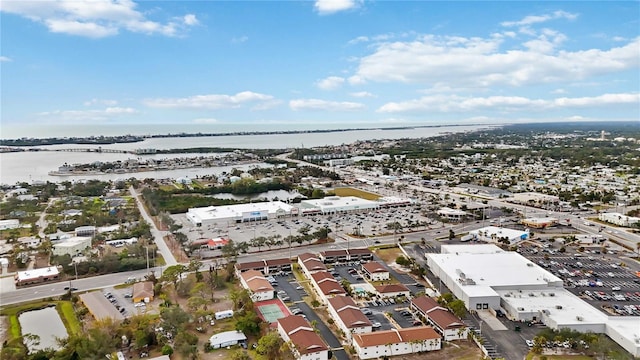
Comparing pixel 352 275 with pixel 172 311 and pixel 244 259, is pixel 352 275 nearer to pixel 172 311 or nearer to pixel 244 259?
pixel 244 259

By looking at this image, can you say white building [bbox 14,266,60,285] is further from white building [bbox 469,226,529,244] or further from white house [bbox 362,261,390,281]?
white building [bbox 469,226,529,244]

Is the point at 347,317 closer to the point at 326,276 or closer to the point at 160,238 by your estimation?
the point at 326,276

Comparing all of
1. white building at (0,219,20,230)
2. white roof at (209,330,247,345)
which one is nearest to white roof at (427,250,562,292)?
white roof at (209,330,247,345)

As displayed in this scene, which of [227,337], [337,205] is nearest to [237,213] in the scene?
[337,205]

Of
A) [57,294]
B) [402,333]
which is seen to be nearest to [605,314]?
[402,333]

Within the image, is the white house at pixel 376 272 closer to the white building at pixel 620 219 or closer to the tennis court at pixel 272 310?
the tennis court at pixel 272 310

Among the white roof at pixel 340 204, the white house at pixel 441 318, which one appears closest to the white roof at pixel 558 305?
the white house at pixel 441 318
